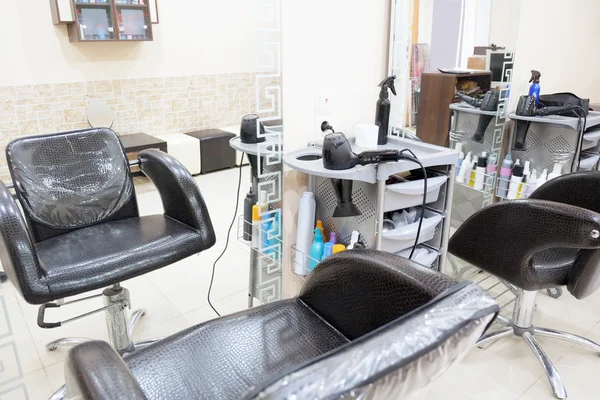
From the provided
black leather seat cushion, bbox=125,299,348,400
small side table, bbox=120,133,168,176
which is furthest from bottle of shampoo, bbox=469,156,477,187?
small side table, bbox=120,133,168,176

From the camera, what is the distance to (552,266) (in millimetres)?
1608

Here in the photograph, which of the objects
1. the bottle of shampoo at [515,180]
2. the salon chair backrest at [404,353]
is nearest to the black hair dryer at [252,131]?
the salon chair backrest at [404,353]

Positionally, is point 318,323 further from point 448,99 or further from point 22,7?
point 22,7

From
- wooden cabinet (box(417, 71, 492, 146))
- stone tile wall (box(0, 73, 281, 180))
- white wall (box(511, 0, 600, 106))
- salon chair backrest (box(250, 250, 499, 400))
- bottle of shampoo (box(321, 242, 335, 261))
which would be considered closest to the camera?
salon chair backrest (box(250, 250, 499, 400))

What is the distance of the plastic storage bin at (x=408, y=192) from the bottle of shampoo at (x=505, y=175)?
0.98 meters

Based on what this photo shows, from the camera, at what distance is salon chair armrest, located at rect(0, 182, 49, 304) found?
1.25 metres

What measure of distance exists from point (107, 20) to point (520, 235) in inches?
129

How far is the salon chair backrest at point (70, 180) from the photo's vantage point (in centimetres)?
158

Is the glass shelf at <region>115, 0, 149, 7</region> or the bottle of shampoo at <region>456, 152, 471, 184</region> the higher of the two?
the glass shelf at <region>115, 0, 149, 7</region>

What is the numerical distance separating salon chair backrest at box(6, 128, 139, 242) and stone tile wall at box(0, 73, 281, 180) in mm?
776

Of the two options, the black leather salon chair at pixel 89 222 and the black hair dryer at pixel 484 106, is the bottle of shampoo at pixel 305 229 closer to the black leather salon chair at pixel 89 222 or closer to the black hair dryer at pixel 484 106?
the black leather salon chair at pixel 89 222

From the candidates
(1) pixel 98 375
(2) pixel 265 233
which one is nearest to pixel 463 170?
(2) pixel 265 233

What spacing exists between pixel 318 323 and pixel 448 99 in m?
1.43

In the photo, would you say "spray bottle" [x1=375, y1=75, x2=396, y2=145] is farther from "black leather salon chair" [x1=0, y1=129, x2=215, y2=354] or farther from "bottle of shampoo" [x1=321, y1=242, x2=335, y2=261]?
"black leather salon chair" [x1=0, y1=129, x2=215, y2=354]
